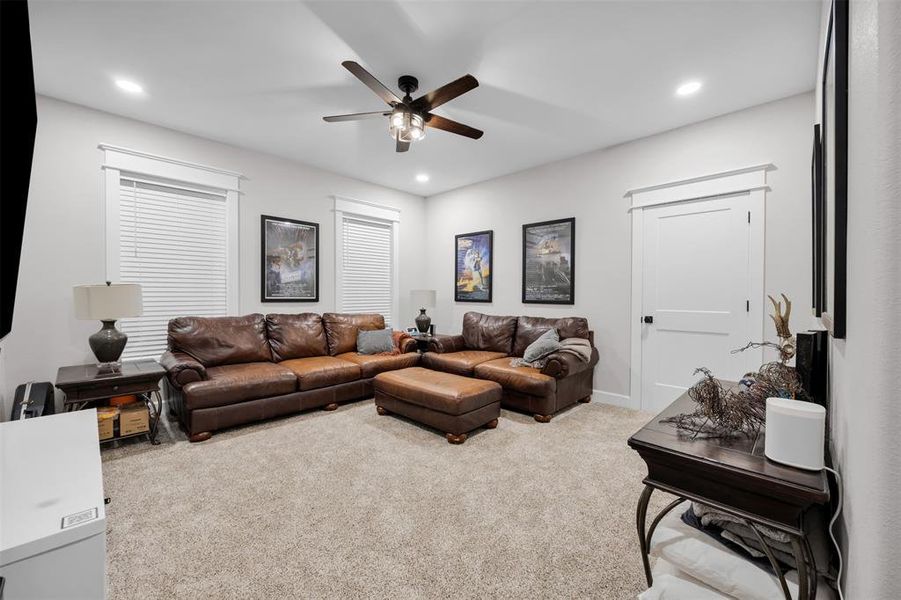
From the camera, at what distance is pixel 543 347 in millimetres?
3945

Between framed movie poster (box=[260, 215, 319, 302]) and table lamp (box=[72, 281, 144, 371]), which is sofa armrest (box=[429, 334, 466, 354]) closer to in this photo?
framed movie poster (box=[260, 215, 319, 302])

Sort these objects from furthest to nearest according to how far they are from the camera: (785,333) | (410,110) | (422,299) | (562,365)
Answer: (422,299) → (562,365) → (410,110) → (785,333)

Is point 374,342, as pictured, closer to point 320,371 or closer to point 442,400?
point 320,371

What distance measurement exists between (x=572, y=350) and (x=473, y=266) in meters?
2.27

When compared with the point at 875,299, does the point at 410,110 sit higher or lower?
higher

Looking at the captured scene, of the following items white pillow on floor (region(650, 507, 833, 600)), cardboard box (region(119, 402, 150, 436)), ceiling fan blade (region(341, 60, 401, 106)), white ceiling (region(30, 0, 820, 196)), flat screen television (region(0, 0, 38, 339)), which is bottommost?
cardboard box (region(119, 402, 150, 436))

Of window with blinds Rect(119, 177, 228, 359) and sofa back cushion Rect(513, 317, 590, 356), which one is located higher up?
window with blinds Rect(119, 177, 228, 359)

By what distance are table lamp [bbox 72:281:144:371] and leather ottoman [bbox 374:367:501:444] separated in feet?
6.84

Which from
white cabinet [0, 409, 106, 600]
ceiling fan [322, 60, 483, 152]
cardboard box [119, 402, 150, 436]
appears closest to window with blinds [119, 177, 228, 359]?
cardboard box [119, 402, 150, 436]

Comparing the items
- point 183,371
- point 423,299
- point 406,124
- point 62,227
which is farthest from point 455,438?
point 62,227

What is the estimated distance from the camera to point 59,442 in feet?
3.72

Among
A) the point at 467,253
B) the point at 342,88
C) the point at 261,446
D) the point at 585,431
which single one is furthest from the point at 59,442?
the point at 467,253

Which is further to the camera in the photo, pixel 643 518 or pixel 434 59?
pixel 434 59

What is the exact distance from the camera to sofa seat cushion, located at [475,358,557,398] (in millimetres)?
3486
